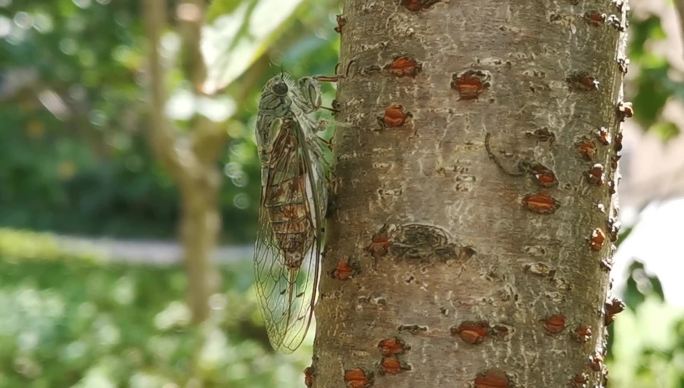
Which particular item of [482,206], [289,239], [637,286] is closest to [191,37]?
[637,286]

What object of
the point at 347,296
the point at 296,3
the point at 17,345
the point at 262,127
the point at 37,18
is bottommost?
the point at 17,345

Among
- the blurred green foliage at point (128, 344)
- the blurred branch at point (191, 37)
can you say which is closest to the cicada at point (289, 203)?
the blurred green foliage at point (128, 344)

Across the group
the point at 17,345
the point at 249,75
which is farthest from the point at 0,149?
the point at 249,75

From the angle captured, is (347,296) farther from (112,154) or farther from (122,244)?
(122,244)

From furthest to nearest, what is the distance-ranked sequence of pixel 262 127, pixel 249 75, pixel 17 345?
pixel 17 345 < pixel 249 75 < pixel 262 127

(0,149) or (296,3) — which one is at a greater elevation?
(0,149)

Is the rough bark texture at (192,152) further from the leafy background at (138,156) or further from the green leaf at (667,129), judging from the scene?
the green leaf at (667,129)

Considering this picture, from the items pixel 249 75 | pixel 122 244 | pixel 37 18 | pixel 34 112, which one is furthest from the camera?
pixel 122 244
